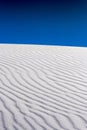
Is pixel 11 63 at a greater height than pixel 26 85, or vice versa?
pixel 11 63

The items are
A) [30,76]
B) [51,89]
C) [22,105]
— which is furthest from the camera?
[30,76]

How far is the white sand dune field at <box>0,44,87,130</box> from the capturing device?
14.0ft

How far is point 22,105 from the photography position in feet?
16.3

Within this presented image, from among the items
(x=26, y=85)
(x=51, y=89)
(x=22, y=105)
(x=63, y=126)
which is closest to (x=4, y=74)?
(x=26, y=85)

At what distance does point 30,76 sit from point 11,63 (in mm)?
1626

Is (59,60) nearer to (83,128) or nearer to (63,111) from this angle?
(63,111)

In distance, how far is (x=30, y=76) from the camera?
6.95 meters

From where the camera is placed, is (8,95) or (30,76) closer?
(8,95)

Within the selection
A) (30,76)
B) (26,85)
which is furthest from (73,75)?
(26,85)

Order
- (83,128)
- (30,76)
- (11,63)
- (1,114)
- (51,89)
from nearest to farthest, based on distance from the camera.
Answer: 1. (83,128)
2. (1,114)
3. (51,89)
4. (30,76)
5. (11,63)

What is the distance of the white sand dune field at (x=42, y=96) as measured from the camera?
169 inches

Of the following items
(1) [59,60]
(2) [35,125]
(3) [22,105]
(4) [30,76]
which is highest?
(1) [59,60]

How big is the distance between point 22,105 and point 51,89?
3.75 feet

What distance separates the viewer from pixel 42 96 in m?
5.47
